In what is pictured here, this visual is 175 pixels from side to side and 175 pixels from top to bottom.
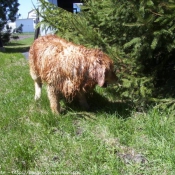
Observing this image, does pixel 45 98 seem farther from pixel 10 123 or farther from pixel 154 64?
pixel 154 64

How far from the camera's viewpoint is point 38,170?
2.74m

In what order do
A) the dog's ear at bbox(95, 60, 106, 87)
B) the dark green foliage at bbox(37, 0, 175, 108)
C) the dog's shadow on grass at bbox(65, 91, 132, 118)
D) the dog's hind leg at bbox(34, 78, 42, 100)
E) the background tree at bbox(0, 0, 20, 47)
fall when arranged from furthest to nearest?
the background tree at bbox(0, 0, 20, 47)
the dog's hind leg at bbox(34, 78, 42, 100)
the dog's shadow on grass at bbox(65, 91, 132, 118)
the dog's ear at bbox(95, 60, 106, 87)
the dark green foliage at bbox(37, 0, 175, 108)

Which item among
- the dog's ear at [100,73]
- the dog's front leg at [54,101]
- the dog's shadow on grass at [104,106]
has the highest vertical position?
the dog's ear at [100,73]

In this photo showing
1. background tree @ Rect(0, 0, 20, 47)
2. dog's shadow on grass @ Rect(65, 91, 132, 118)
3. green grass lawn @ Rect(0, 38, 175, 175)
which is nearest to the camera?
green grass lawn @ Rect(0, 38, 175, 175)

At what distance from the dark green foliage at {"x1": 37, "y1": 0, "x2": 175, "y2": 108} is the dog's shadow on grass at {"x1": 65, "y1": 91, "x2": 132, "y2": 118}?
19 centimetres

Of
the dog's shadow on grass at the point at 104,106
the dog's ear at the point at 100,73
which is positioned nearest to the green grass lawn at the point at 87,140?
the dog's shadow on grass at the point at 104,106

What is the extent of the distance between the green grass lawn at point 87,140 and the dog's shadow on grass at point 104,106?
0.05 ft

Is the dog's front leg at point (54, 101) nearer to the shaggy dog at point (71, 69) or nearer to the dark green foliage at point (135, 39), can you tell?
the shaggy dog at point (71, 69)

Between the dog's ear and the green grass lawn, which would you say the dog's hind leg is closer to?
the green grass lawn

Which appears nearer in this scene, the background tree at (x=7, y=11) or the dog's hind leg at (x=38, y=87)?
the dog's hind leg at (x=38, y=87)

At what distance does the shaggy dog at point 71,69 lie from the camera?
3.80 metres

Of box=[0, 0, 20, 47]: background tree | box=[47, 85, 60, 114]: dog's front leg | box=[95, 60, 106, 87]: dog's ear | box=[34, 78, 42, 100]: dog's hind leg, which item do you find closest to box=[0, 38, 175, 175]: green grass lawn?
box=[47, 85, 60, 114]: dog's front leg

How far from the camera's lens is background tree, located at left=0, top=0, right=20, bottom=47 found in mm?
19584

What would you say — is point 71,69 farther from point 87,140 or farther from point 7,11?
point 7,11
